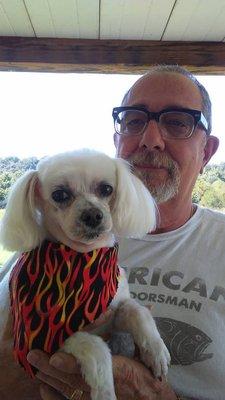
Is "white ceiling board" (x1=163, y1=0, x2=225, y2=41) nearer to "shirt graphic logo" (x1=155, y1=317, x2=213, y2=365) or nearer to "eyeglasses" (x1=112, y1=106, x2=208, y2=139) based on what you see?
"eyeglasses" (x1=112, y1=106, x2=208, y2=139)

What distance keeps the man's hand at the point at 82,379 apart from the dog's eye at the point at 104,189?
365 millimetres

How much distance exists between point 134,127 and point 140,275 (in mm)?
465

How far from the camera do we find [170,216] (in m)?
1.31

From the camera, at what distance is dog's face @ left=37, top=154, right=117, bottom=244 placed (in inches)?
35.5

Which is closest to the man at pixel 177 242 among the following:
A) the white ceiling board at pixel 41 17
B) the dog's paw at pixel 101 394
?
the dog's paw at pixel 101 394

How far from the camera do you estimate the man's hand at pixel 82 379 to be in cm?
83

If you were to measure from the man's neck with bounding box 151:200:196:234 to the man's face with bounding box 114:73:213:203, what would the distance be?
4cm

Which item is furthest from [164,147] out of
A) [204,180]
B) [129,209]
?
[204,180]

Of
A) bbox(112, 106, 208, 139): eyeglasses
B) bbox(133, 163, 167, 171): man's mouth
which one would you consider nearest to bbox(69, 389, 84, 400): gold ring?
bbox(133, 163, 167, 171): man's mouth

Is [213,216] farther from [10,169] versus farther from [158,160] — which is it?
[10,169]

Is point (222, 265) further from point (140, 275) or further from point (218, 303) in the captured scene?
point (140, 275)

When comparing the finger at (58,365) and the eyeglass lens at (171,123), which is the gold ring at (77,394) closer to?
the finger at (58,365)

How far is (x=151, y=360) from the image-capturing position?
0.88 metres

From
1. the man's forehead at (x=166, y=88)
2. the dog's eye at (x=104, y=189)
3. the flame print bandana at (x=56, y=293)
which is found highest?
the man's forehead at (x=166, y=88)
